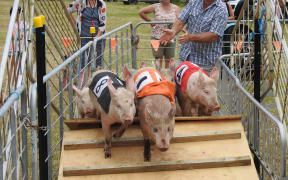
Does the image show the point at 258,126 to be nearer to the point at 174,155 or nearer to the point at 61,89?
the point at 174,155

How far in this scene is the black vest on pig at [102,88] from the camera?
365 centimetres

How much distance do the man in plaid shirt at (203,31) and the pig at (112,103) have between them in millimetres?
1563

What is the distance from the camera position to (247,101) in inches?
161

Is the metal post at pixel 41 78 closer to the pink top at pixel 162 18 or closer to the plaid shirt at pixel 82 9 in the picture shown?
the plaid shirt at pixel 82 9

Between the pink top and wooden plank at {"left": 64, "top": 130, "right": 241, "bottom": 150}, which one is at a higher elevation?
the pink top

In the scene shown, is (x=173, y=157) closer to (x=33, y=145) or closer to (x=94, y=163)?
(x=94, y=163)

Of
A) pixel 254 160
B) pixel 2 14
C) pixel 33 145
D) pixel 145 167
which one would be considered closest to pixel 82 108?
pixel 145 167

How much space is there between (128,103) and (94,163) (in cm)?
70

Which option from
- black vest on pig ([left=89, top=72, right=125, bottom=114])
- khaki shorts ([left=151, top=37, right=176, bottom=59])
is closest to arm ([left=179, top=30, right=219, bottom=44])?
black vest on pig ([left=89, top=72, right=125, bottom=114])

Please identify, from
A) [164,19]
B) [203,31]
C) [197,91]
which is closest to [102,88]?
[197,91]

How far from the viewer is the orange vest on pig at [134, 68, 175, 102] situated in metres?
3.70

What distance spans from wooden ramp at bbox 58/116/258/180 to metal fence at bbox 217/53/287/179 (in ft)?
0.48

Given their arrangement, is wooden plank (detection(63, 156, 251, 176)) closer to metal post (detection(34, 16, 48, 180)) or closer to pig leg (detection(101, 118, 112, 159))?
pig leg (detection(101, 118, 112, 159))

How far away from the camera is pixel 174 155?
380 centimetres
